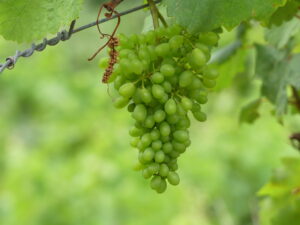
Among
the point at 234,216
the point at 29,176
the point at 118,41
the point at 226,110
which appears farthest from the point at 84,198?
the point at 118,41

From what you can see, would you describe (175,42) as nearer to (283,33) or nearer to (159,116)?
(159,116)

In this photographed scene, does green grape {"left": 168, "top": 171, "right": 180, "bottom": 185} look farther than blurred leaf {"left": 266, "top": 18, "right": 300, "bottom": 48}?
No

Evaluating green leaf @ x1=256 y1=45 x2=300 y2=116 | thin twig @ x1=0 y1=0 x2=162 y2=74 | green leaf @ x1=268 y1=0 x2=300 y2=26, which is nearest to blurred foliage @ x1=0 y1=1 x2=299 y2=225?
green leaf @ x1=256 y1=45 x2=300 y2=116

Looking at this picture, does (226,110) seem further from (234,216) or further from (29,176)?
(29,176)

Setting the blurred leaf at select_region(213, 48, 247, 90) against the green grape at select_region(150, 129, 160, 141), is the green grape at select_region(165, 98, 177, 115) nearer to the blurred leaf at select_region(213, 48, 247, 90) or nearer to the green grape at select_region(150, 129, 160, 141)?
the green grape at select_region(150, 129, 160, 141)

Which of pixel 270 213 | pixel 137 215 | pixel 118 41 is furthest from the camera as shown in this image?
pixel 137 215
